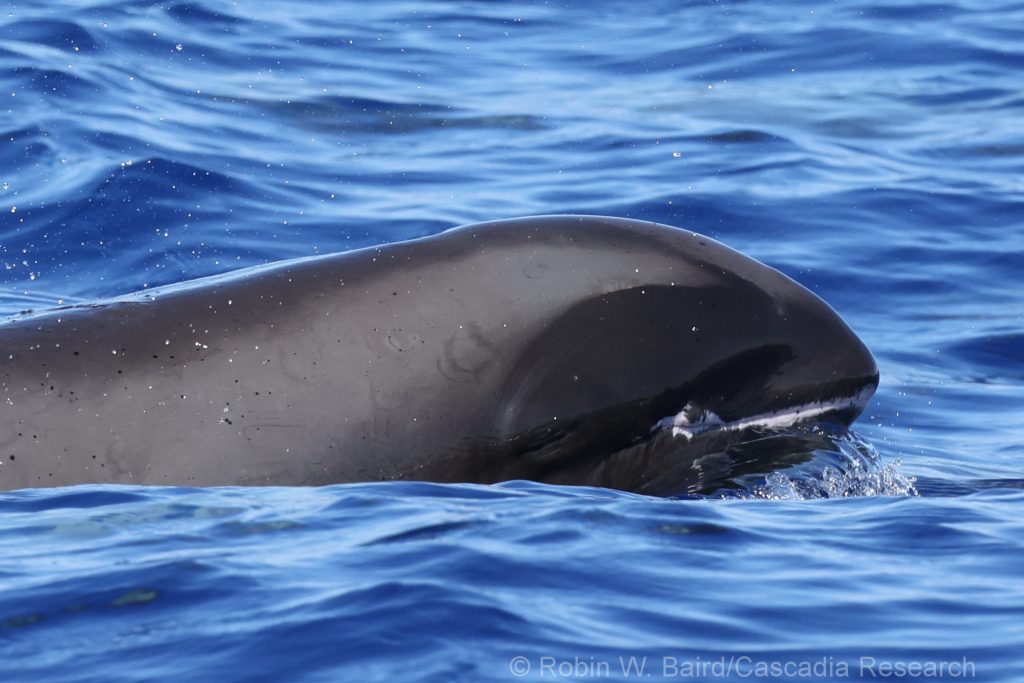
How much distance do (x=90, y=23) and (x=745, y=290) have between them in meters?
14.5

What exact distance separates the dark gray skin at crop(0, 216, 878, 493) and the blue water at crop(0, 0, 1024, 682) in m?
0.21

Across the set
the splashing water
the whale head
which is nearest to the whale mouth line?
the whale head

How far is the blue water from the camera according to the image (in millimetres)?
5281

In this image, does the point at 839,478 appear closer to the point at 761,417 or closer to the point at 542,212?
the point at 761,417

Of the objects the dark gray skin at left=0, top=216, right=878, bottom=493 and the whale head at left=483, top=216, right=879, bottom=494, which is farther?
the whale head at left=483, top=216, right=879, bottom=494

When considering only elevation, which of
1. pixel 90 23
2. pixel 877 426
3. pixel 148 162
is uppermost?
pixel 90 23

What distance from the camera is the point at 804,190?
15812mm

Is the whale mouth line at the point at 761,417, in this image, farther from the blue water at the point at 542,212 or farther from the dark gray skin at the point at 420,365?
the blue water at the point at 542,212

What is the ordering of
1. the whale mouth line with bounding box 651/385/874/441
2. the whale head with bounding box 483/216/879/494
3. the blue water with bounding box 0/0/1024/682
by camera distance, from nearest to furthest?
the blue water with bounding box 0/0/1024/682
the whale head with bounding box 483/216/879/494
the whale mouth line with bounding box 651/385/874/441

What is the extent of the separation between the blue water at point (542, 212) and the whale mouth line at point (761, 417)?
21 cm

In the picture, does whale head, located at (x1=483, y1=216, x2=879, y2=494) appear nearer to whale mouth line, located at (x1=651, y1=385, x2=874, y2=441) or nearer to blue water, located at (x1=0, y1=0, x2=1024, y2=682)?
whale mouth line, located at (x1=651, y1=385, x2=874, y2=441)

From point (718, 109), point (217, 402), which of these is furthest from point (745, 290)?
point (718, 109)

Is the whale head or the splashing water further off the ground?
the whale head

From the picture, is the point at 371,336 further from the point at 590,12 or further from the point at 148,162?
the point at 590,12
